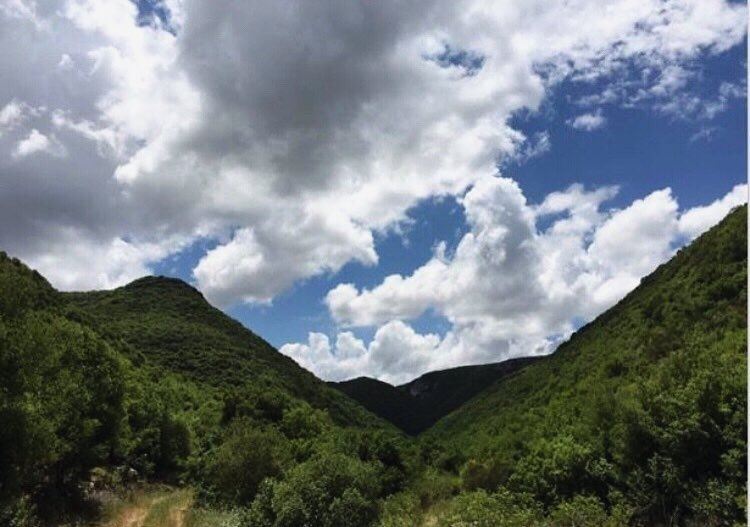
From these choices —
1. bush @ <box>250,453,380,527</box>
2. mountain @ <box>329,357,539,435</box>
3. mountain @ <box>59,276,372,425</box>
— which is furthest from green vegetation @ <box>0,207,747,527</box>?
mountain @ <box>329,357,539,435</box>

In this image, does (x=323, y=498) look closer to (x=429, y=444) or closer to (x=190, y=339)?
(x=429, y=444)

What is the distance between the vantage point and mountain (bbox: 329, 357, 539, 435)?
16812 centimetres

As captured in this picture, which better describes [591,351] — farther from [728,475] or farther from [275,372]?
[275,372]

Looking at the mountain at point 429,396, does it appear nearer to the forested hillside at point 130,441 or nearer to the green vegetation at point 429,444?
the forested hillside at point 130,441

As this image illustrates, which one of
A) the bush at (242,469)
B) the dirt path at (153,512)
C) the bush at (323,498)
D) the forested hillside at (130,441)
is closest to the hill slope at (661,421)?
the forested hillside at (130,441)

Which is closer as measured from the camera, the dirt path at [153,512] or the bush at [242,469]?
the dirt path at [153,512]

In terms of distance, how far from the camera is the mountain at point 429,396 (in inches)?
6619

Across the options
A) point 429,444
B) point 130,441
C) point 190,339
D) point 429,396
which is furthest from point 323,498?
point 429,396

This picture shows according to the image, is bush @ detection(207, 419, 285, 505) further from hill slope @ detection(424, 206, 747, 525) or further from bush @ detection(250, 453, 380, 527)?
hill slope @ detection(424, 206, 747, 525)

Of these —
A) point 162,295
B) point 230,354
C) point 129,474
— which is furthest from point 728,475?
point 162,295

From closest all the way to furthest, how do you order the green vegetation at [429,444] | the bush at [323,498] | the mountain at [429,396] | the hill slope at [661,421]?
the green vegetation at [429,444], the hill slope at [661,421], the bush at [323,498], the mountain at [429,396]

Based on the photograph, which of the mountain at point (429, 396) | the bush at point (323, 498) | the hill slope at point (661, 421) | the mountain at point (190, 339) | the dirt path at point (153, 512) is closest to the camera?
the hill slope at point (661, 421)

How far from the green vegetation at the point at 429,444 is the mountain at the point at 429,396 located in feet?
368

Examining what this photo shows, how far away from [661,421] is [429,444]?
90.4 ft
